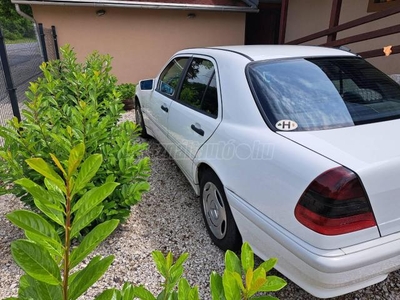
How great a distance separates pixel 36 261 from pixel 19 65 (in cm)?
638

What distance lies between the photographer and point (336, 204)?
1.49 metres

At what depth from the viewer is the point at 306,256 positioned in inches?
61.0

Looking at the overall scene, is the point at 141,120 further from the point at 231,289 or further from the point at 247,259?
the point at 231,289

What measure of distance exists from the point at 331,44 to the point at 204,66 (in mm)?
4058

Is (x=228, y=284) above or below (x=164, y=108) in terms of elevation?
above

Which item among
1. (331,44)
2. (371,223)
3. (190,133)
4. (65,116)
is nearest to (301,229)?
(371,223)

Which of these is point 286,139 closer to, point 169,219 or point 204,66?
point 204,66

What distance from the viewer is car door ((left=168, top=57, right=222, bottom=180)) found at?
2.56 metres

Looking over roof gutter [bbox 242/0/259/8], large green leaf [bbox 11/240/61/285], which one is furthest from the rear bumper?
roof gutter [bbox 242/0/259/8]

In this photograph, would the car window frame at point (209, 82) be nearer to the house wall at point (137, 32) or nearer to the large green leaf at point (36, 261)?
the large green leaf at point (36, 261)

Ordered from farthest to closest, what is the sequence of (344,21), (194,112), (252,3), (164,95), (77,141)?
(252,3), (344,21), (164,95), (194,112), (77,141)

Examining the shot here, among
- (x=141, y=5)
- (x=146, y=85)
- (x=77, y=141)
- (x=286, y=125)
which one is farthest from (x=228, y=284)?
(x=141, y=5)

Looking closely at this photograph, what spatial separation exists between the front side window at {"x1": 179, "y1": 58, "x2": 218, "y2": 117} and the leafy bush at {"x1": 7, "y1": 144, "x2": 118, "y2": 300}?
5.85ft

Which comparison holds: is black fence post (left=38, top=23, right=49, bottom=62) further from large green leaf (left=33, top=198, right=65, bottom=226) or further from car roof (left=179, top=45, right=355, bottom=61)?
large green leaf (left=33, top=198, right=65, bottom=226)
